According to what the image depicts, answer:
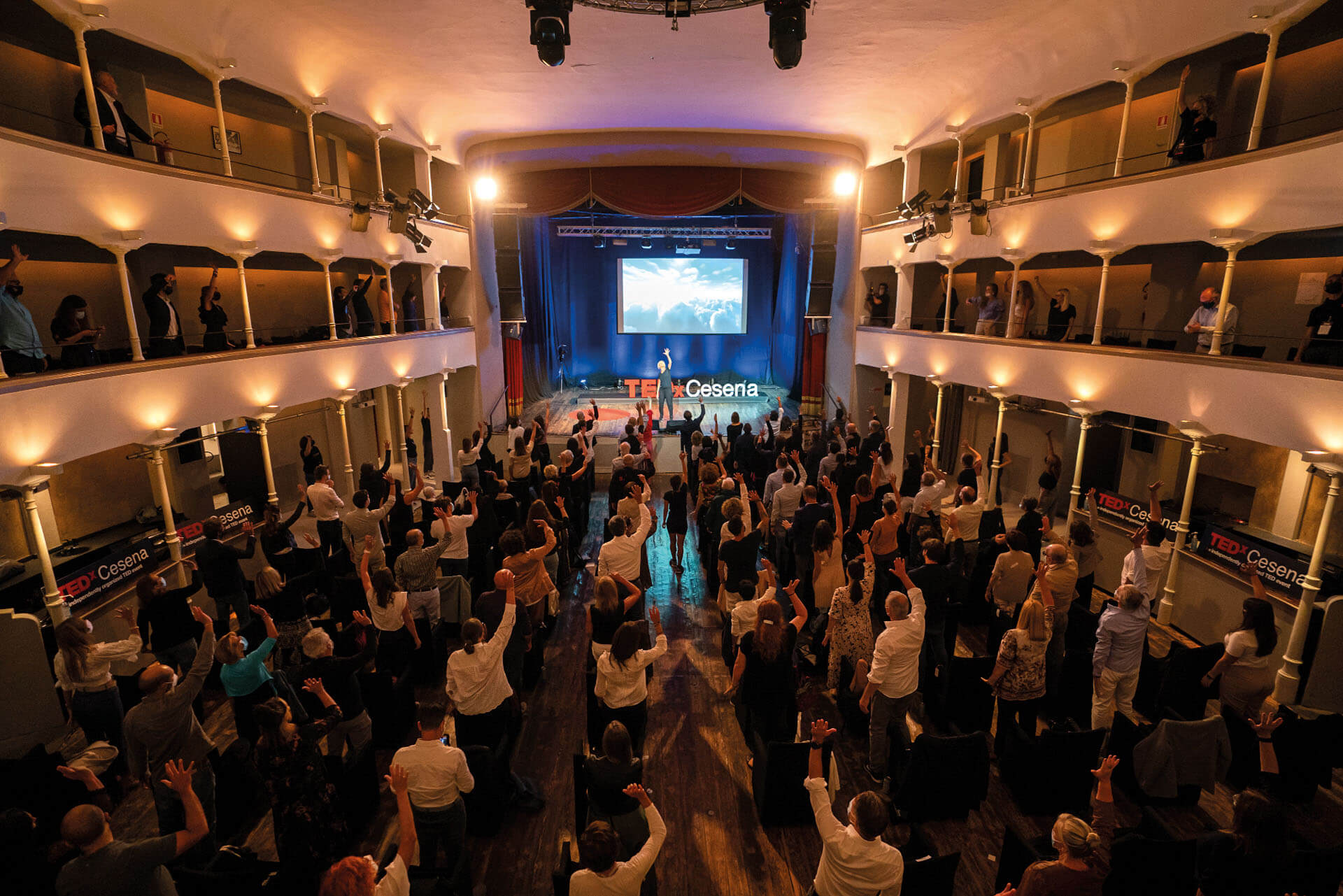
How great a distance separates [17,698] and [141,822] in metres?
1.53

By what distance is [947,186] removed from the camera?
12.8 metres

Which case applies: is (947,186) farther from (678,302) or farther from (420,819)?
(420,819)

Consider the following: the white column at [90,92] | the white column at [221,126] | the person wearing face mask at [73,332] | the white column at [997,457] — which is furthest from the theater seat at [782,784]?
the white column at [221,126]

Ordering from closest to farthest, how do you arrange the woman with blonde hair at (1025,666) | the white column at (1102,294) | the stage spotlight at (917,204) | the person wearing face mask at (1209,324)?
1. the woman with blonde hair at (1025,666)
2. the person wearing face mask at (1209,324)
3. the white column at (1102,294)
4. the stage spotlight at (917,204)

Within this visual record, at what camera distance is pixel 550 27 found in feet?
17.3

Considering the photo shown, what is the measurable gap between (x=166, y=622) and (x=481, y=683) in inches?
96.0

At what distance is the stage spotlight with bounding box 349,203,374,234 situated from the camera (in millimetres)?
9672

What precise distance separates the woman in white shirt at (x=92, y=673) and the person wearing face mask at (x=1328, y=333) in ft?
29.8

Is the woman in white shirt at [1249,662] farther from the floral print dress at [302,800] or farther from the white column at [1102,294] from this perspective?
the floral print dress at [302,800]

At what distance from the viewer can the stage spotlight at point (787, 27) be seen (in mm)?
5234

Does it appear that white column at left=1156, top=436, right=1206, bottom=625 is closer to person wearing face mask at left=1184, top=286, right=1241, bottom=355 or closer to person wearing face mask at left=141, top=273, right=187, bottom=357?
person wearing face mask at left=1184, top=286, right=1241, bottom=355

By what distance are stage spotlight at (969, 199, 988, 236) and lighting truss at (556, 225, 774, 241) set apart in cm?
811

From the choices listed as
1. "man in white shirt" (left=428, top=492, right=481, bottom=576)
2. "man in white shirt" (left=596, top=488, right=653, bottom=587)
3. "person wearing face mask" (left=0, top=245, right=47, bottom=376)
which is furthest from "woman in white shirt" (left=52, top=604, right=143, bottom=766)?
"man in white shirt" (left=596, top=488, right=653, bottom=587)

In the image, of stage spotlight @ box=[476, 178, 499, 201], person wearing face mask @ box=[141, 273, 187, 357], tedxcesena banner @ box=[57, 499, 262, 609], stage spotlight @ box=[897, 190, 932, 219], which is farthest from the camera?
stage spotlight @ box=[476, 178, 499, 201]
